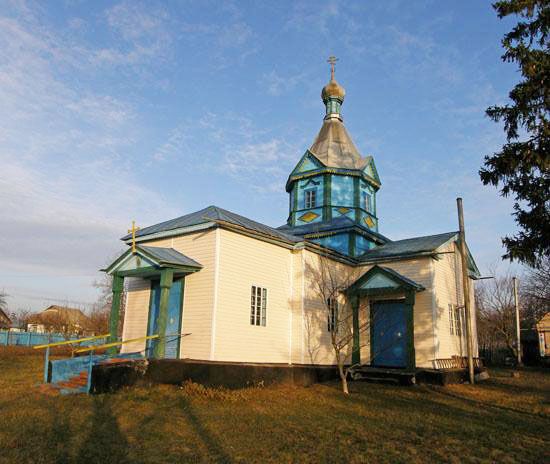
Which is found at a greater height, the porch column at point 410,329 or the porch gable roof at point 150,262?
the porch gable roof at point 150,262

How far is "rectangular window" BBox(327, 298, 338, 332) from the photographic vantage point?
55.0ft

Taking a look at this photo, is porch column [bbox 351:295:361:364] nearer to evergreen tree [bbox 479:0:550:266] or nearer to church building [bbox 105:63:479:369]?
church building [bbox 105:63:479:369]

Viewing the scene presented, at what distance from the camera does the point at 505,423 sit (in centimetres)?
938

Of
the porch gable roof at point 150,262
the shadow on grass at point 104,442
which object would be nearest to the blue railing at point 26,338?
the porch gable roof at point 150,262

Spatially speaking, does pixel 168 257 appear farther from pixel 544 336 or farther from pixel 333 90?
pixel 544 336

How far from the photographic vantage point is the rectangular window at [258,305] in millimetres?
14492

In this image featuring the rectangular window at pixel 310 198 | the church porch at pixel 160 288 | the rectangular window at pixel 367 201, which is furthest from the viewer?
the rectangular window at pixel 367 201

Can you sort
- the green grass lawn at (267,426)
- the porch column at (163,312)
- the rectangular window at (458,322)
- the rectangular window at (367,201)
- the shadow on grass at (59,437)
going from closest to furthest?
the shadow on grass at (59,437) < the green grass lawn at (267,426) < the porch column at (163,312) < the rectangular window at (458,322) < the rectangular window at (367,201)

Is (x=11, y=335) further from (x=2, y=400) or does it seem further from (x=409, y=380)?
(x=409, y=380)

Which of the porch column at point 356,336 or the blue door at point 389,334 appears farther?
the porch column at point 356,336

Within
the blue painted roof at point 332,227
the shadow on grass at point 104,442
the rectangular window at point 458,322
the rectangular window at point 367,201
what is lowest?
the shadow on grass at point 104,442

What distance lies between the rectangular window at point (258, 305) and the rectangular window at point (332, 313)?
285 cm

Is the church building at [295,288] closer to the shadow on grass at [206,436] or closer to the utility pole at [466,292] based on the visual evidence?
the utility pole at [466,292]

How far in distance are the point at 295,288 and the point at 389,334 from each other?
414 centimetres
